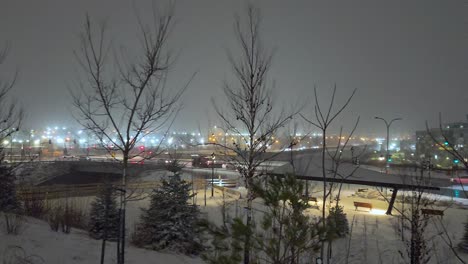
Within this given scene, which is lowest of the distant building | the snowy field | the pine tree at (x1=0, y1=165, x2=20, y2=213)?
the snowy field

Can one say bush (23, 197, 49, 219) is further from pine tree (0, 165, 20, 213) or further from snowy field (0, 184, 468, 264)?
snowy field (0, 184, 468, 264)

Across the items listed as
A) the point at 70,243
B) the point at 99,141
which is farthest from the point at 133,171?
the point at 99,141

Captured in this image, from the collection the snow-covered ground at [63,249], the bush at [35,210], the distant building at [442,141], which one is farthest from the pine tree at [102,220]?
the distant building at [442,141]

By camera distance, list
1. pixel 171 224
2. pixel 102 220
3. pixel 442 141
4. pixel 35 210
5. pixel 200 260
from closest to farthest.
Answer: pixel 200 260 < pixel 171 224 < pixel 102 220 < pixel 35 210 < pixel 442 141

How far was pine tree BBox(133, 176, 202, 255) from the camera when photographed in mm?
13719

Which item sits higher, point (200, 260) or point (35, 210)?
point (35, 210)

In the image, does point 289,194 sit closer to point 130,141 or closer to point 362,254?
point 130,141

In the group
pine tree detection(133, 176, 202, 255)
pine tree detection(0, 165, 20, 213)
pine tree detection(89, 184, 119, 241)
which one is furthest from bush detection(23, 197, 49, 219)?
pine tree detection(133, 176, 202, 255)

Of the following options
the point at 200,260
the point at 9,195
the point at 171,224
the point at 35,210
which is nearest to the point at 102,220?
the point at 171,224

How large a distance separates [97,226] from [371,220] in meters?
15.9

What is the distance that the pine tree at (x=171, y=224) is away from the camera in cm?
1372

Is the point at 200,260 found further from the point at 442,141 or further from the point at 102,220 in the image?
the point at 442,141

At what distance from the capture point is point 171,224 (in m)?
13.9

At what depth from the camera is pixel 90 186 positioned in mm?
34375
